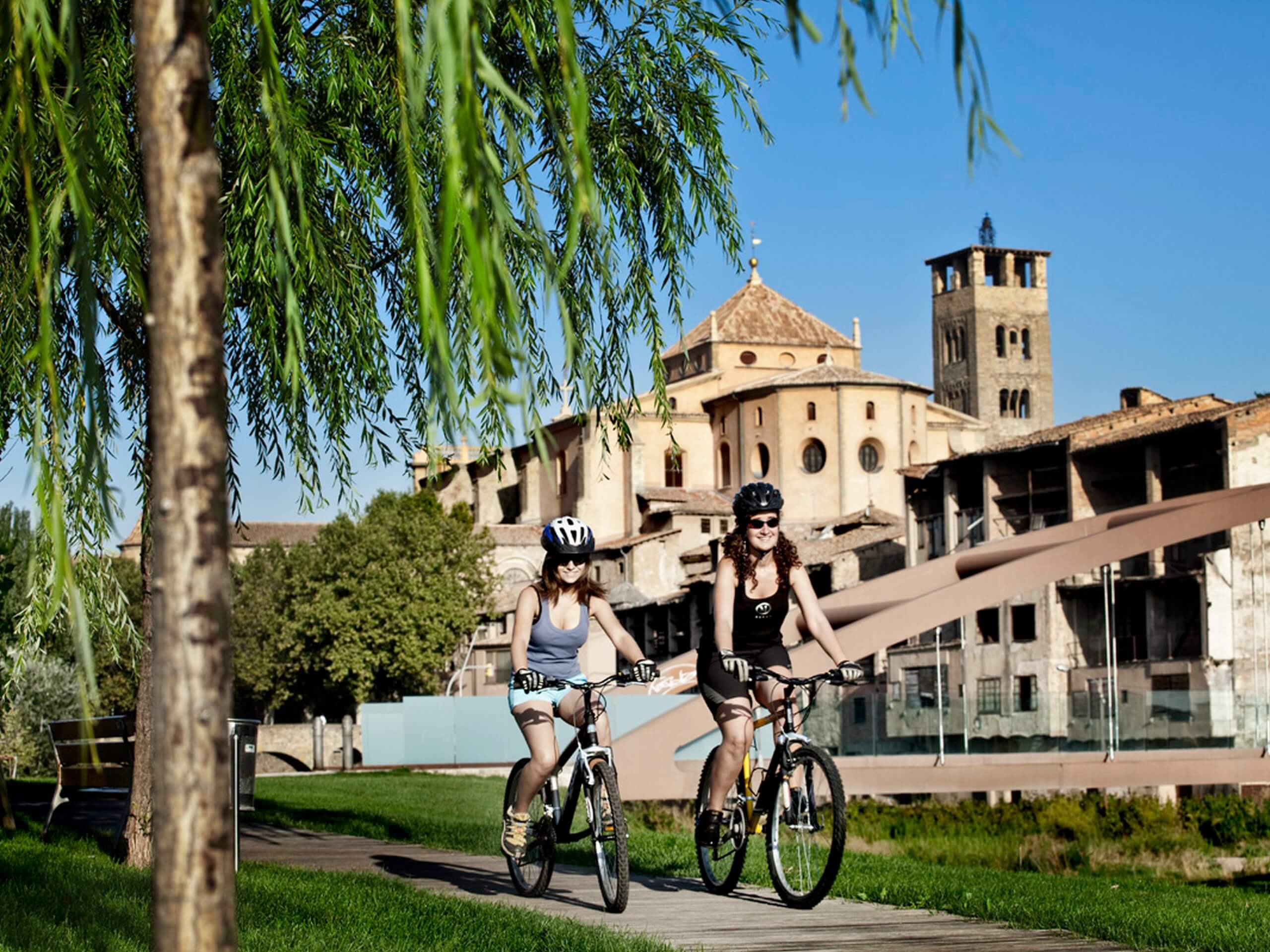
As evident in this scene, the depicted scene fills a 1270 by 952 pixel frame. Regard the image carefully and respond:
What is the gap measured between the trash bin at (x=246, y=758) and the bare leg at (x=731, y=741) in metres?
2.88

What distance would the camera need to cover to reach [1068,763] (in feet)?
71.6

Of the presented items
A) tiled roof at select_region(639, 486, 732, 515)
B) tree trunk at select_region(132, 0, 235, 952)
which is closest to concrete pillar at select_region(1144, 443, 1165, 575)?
tiled roof at select_region(639, 486, 732, 515)

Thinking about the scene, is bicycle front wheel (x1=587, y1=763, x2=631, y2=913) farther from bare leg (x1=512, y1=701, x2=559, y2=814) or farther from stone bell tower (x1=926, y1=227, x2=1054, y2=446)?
stone bell tower (x1=926, y1=227, x2=1054, y2=446)

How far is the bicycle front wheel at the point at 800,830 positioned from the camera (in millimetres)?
6762

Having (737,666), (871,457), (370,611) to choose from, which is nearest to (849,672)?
(737,666)

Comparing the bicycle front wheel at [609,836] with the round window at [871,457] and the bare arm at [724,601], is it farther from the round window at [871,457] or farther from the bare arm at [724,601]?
the round window at [871,457]

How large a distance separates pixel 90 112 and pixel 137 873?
5995 mm

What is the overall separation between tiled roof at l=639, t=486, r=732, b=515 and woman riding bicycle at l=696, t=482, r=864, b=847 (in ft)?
201

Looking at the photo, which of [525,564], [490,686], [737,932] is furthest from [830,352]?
[737,932]

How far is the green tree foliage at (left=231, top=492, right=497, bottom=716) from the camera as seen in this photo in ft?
187

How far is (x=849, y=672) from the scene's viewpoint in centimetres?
710

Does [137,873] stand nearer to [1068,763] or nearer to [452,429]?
[452,429]

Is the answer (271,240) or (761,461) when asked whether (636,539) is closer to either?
(761,461)

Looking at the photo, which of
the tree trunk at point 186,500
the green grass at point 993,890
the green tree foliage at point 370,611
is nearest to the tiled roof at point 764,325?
the green tree foliage at point 370,611
